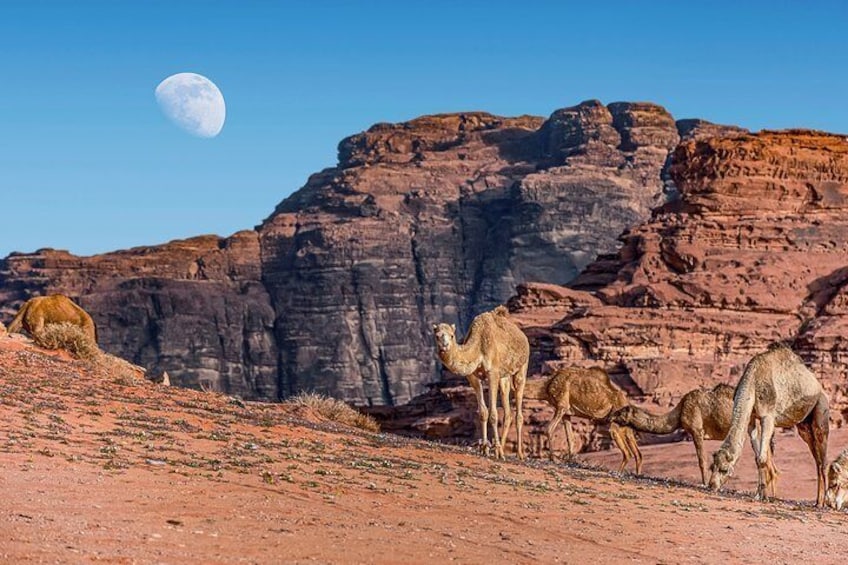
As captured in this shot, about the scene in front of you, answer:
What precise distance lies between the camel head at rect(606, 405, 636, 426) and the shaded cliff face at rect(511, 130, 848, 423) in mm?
18697

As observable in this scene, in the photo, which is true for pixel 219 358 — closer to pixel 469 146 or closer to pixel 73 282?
pixel 73 282

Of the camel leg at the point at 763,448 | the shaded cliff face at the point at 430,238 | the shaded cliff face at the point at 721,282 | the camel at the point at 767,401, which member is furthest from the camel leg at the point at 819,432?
the shaded cliff face at the point at 430,238

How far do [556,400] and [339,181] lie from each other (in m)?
113

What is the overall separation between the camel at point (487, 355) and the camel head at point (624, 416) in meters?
2.41

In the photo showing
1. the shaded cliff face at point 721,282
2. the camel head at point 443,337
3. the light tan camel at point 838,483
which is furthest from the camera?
the shaded cliff face at point 721,282

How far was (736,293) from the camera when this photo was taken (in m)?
50.3

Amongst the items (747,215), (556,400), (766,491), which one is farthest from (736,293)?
(766,491)

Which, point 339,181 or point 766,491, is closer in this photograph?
point 766,491

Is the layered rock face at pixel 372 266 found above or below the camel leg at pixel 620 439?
above

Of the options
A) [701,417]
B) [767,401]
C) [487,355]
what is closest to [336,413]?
[701,417]

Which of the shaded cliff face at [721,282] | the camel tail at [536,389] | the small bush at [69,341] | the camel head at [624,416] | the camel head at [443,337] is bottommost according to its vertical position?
the camel head at [624,416]

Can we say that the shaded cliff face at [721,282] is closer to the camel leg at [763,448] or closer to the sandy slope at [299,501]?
the camel leg at [763,448]

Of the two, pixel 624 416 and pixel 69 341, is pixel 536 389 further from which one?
pixel 69 341

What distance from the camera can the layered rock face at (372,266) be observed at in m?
128
